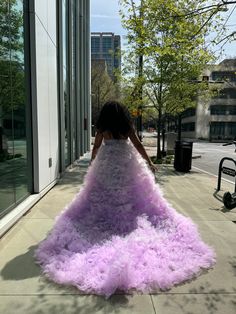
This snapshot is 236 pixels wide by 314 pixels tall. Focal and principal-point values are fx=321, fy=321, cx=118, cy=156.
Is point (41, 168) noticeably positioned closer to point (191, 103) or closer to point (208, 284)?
point (208, 284)

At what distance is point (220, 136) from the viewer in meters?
60.8

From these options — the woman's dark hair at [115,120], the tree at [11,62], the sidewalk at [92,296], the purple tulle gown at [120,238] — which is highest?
the tree at [11,62]

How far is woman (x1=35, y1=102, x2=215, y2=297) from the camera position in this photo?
328cm

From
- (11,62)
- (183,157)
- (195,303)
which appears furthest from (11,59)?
(183,157)

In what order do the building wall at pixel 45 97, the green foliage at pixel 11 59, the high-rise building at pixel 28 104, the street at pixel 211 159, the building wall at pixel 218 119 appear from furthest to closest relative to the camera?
the building wall at pixel 218 119
the street at pixel 211 159
the building wall at pixel 45 97
the high-rise building at pixel 28 104
the green foliage at pixel 11 59

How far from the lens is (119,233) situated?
400 centimetres

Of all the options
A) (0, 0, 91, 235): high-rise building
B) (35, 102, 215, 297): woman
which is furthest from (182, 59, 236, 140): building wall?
(35, 102, 215, 297): woman

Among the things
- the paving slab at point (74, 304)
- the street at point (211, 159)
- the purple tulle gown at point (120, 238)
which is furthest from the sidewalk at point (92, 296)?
the street at point (211, 159)

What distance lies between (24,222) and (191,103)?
12.4 m

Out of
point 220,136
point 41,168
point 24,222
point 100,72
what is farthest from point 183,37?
point 220,136

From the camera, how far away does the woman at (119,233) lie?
10.7ft

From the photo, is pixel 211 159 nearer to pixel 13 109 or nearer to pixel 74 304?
pixel 13 109

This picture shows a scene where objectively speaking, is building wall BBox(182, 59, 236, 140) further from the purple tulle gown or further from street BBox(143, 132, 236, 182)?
the purple tulle gown

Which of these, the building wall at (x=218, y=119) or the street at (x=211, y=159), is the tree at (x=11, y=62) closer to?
the street at (x=211, y=159)
